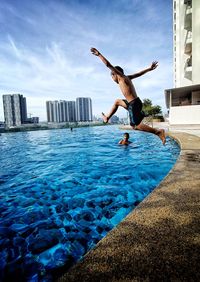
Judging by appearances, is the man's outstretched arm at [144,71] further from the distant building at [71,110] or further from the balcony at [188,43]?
the distant building at [71,110]

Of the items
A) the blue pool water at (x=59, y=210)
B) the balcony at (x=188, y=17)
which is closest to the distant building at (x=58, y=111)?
the balcony at (x=188, y=17)

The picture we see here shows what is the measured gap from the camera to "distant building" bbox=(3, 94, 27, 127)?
10400cm

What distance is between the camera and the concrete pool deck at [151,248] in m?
1.12

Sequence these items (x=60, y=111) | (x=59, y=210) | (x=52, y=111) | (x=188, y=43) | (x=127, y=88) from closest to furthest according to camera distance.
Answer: (x=59, y=210) < (x=127, y=88) < (x=188, y=43) < (x=60, y=111) < (x=52, y=111)

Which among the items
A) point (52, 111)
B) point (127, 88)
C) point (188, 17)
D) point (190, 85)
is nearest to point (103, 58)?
point (127, 88)

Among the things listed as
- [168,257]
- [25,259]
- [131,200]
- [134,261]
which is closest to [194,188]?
[131,200]

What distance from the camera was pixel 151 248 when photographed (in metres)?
1.36

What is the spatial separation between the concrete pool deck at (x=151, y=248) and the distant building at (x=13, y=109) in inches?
4498

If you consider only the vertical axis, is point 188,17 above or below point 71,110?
below

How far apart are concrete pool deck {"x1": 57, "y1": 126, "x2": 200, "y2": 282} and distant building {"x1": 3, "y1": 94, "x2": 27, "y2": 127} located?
11424 centimetres

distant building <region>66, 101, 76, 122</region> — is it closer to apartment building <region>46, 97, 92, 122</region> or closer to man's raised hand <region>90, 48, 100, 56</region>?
apartment building <region>46, 97, 92, 122</region>

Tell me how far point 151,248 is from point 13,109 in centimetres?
11889

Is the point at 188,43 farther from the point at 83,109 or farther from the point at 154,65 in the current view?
the point at 83,109

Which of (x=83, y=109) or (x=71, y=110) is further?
(x=83, y=109)
